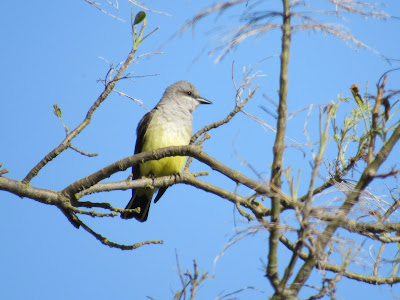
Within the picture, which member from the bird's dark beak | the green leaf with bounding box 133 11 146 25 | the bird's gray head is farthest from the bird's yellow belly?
the green leaf with bounding box 133 11 146 25

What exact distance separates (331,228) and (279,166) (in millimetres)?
331

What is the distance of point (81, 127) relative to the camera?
4148 mm

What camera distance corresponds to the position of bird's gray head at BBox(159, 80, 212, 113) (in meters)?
7.39

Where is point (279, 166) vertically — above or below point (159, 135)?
below

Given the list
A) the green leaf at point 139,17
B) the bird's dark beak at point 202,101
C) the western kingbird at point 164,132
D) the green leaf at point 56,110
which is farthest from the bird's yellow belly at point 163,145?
the green leaf at point 139,17

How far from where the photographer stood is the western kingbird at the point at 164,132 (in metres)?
6.47

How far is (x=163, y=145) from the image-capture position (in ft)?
21.2

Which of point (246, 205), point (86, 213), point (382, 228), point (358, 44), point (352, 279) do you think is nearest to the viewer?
point (358, 44)

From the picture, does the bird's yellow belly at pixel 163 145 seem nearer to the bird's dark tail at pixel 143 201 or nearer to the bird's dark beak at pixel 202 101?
the bird's dark tail at pixel 143 201

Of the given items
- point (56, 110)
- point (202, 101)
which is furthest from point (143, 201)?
point (56, 110)

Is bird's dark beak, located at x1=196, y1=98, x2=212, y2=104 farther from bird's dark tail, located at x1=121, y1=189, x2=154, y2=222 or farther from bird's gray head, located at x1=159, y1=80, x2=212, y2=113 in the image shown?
bird's dark tail, located at x1=121, y1=189, x2=154, y2=222

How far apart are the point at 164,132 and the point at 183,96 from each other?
3.96ft

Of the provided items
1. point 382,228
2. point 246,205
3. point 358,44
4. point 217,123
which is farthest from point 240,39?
point 217,123

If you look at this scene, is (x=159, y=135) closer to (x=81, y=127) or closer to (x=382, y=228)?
(x=81, y=127)
